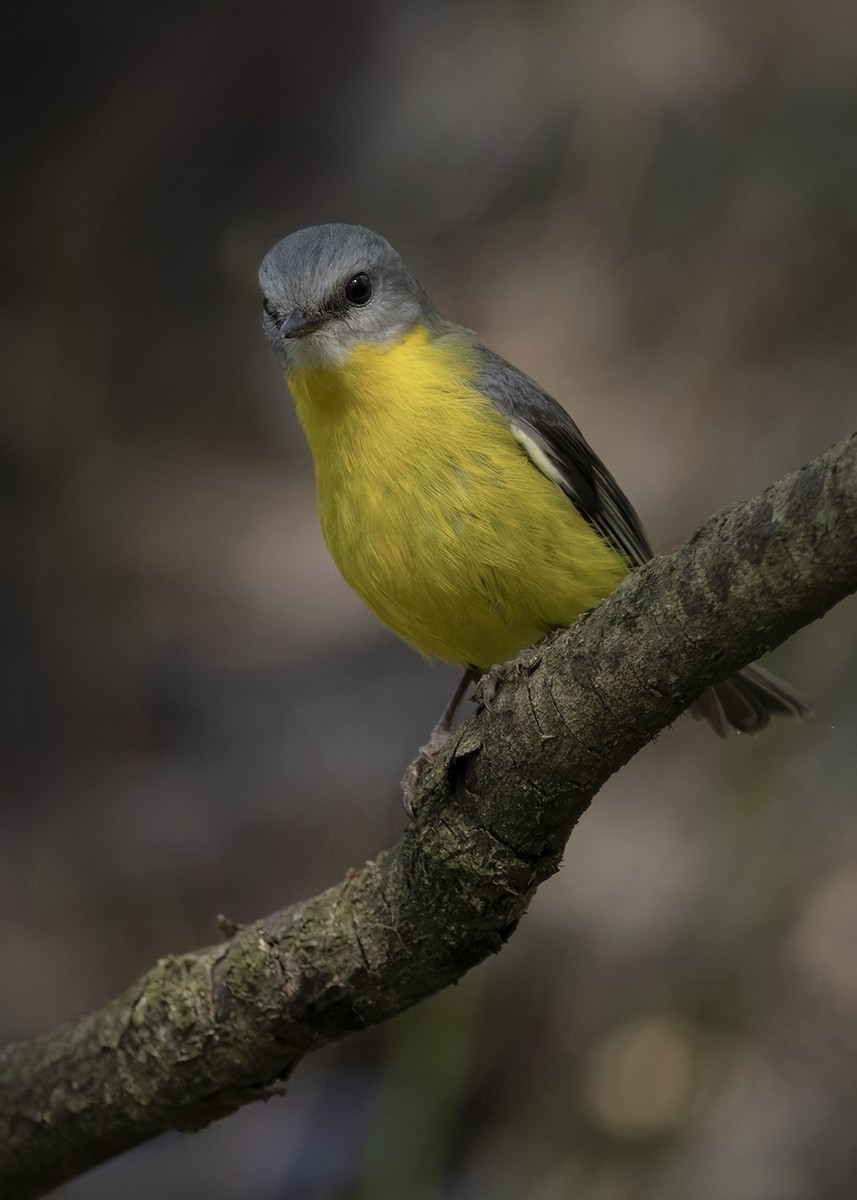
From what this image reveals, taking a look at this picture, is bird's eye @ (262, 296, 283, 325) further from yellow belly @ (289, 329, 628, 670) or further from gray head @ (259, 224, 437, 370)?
yellow belly @ (289, 329, 628, 670)

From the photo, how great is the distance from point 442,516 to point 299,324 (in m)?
0.79

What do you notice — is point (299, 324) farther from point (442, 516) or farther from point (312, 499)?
point (312, 499)

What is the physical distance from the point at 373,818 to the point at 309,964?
2429 millimetres

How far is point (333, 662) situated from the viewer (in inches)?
247

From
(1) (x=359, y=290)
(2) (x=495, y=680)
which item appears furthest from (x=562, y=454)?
(2) (x=495, y=680)

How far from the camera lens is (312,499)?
6.41 m

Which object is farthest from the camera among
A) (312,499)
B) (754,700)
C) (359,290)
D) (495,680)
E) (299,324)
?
(312,499)

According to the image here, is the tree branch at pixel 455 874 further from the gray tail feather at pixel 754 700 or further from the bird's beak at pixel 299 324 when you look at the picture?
the bird's beak at pixel 299 324

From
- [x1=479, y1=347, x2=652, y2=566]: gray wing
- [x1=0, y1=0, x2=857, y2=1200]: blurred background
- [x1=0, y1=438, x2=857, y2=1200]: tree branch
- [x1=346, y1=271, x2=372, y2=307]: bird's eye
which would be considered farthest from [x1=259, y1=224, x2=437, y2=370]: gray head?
[x1=0, y1=0, x2=857, y2=1200]: blurred background

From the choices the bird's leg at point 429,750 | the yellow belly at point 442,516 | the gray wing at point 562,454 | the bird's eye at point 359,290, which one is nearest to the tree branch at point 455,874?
the bird's leg at point 429,750

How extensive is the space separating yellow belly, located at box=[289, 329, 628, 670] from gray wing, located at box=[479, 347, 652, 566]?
0.05 metres

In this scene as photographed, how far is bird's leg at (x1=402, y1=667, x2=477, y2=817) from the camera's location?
150 inches

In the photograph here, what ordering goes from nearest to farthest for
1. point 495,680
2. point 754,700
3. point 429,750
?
point 495,680 → point 429,750 → point 754,700

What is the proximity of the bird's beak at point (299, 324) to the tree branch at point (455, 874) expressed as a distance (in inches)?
61.6
